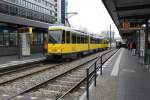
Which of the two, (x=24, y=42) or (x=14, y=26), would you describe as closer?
(x=24, y=42)

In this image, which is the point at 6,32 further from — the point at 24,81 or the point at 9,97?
the point at 9,97

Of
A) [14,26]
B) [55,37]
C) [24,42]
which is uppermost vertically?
[14,26]

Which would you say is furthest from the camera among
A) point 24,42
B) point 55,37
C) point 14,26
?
point 14,26

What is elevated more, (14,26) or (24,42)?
(14,26)

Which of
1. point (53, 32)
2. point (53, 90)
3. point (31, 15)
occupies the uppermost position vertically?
point (31, 15)

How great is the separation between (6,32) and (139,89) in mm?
22924

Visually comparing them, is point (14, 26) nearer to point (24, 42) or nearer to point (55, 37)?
point (24, 42)

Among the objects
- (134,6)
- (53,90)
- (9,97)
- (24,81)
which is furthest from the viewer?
(134,6)

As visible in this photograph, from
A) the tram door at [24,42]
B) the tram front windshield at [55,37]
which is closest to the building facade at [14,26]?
the tram door at [24,42]

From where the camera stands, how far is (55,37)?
2556cm

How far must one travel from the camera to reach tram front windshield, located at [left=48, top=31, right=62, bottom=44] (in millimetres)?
25281

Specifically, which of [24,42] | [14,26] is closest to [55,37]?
[24,42]

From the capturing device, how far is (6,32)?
31.0m

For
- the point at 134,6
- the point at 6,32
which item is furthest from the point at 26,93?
the point at 6,32
